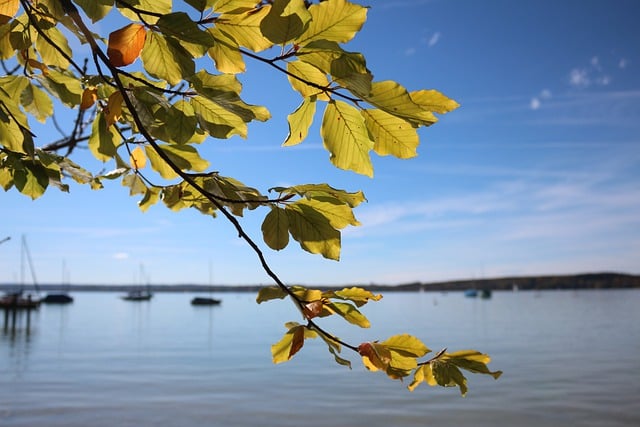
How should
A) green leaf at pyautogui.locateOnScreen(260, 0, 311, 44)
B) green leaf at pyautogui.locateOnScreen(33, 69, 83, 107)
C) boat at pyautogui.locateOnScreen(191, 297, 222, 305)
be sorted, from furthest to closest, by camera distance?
boat at pyautogui.locateOnScreen(191, 297, 222, 305) < green leaf at pyautogui.locateOnScreen(33, 69, 83, 107) < green leaf at pyautogui.locateOnScreen(260, 0, 311, 44)

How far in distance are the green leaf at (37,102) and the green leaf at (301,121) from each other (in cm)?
87

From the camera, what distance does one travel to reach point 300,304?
78cm

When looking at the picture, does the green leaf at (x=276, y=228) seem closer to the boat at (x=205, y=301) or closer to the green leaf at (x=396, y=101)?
the green leaf at (x=396, y=101)

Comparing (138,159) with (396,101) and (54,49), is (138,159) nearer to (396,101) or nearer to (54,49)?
(54,49)

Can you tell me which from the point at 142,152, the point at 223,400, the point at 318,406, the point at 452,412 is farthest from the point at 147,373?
the point at 142,152

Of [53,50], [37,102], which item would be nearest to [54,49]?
[53,50]

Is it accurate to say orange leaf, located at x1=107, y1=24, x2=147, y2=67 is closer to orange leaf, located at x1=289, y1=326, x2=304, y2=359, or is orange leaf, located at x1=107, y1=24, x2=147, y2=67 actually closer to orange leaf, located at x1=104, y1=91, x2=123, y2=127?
orange leaf, located at x1=104, y1=91, x2=123, y2=127

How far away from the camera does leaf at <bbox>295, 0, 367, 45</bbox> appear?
0.67m

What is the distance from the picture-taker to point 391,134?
77 centimetres

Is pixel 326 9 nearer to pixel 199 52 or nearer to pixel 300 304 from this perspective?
pixel 199 52

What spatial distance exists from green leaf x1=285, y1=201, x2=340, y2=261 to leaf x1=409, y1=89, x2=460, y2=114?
23cm

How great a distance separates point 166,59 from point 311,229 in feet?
1.18

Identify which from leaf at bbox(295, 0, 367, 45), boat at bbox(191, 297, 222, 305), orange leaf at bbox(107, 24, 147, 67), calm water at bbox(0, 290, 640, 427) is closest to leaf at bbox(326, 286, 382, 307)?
leaf at bbox(295, 0, 367, 45)

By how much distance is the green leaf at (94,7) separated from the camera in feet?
2.40
